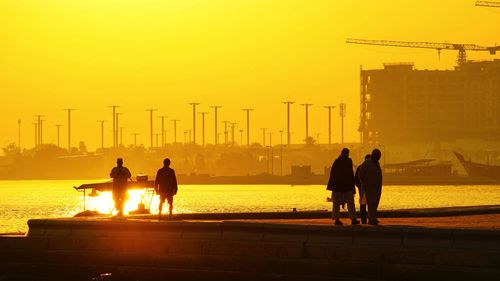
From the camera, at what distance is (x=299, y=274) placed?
30312mm

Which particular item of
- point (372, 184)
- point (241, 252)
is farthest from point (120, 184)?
point (241, 252)

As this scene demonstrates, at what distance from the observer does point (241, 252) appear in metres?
31.2

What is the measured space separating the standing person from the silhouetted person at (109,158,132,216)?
281 inches

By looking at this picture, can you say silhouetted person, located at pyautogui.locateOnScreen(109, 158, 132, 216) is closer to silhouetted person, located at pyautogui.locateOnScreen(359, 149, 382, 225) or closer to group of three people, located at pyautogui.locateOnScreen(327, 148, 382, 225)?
group of three people, located at pyautogui.locateOnScreen(327, 148, 382, 225)

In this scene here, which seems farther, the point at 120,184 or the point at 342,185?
the point at 120,184

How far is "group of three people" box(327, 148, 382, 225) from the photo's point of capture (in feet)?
112

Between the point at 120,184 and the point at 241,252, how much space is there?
9.46 meters

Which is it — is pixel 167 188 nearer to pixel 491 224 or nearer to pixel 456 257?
pixel 491 224

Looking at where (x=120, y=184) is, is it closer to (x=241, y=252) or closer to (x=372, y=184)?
(x=372, y=184)

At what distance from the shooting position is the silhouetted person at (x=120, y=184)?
130ft

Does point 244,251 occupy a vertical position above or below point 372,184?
below

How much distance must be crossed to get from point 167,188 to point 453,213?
36.5ft

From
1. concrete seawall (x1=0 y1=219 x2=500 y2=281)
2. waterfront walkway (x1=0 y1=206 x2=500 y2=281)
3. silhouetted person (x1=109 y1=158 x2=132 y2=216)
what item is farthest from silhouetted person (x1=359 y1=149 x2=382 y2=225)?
silhouetted person (x1=109 y1=158 x2=132 y2=216)

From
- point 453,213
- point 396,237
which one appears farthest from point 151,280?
point 453,213
